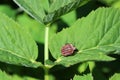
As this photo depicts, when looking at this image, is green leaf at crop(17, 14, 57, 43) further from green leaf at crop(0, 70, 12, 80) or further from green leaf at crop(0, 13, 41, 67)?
green leaf at crop(0, 70, 12, 80)

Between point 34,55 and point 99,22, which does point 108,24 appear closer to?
point 99,22

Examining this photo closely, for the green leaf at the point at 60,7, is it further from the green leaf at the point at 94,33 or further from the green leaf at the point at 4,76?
the green leaf at the point at 4,76

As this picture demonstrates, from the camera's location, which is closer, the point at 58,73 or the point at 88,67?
the point at 88,67

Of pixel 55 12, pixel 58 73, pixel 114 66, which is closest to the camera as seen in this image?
pixel 55 12

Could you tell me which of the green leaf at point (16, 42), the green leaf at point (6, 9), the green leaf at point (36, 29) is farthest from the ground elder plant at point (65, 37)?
the green leaf at point (6, 9)

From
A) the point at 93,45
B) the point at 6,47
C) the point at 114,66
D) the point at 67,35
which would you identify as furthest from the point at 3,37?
the point at 114,66

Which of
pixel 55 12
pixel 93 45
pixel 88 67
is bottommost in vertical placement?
pixel 88 67

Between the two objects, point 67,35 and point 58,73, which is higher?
point 67,35
